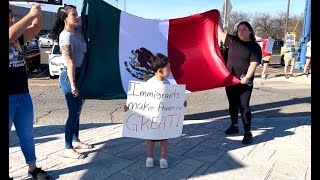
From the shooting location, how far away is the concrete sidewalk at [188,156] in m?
3.75

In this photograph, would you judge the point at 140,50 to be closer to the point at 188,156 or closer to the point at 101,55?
the point at 101,55

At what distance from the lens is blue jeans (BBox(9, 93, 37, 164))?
306 centimetres

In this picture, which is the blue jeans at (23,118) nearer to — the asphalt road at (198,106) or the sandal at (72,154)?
the sandal at (72,154)

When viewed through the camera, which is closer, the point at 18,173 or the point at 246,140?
the point at 18,173

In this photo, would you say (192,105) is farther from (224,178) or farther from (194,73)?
(224,178)

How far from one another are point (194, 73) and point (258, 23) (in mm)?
59715

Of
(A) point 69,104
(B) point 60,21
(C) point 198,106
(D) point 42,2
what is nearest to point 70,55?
(B) point 60,21

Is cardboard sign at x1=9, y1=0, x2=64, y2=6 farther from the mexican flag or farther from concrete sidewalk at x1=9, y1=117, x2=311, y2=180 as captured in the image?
concrete sidewalk at x1=9, y1=117, x2=311, y2=180

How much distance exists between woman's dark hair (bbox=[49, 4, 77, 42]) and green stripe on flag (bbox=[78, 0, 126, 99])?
0.25m

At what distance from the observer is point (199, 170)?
152 inches

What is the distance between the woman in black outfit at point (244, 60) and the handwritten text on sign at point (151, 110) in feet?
4.44

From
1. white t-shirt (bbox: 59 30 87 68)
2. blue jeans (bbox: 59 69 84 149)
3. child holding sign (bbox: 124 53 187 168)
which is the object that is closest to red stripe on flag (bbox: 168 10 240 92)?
child holding sign (bbox: 124 53 187 168)

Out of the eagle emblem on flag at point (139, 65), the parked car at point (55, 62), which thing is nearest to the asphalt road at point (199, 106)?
the parked car at point (55, 62)
